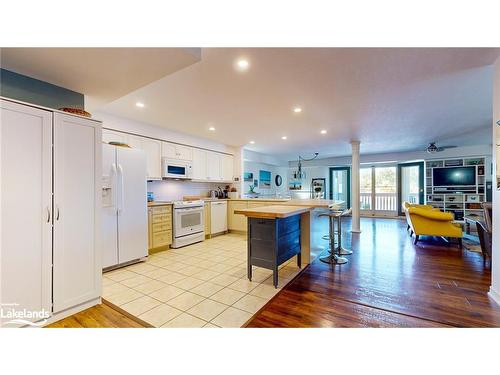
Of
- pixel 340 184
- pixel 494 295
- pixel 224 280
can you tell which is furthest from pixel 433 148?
pixel 224 280


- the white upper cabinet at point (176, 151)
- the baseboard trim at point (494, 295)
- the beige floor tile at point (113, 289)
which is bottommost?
the beige floor tile at point (113, 289)

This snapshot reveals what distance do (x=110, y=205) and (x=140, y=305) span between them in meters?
1.61

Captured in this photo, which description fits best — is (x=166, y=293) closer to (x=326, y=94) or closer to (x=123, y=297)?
(x=123, y=297)

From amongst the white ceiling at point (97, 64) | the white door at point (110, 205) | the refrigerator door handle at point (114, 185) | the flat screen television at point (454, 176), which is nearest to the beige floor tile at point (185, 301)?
the white door at point (110, 205)

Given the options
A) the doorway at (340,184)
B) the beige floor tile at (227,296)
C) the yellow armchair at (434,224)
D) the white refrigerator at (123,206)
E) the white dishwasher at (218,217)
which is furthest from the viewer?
the doorway at (340,184)

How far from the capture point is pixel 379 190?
8.48m

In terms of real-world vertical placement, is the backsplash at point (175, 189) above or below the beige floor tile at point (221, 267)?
above

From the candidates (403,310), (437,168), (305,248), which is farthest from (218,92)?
(437,168)

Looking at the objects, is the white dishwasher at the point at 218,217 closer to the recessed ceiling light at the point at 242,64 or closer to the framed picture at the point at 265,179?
the framed picture at the point at 265,179

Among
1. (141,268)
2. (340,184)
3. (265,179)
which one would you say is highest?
(265,179)

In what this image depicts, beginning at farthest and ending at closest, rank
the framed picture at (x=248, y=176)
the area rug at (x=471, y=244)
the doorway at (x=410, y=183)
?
the doorway at (x=410, y=183) < the framed picture at (x=248, y=176) < the area rug at (x=471, y=244)

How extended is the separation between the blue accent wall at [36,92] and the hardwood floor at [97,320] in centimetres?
196

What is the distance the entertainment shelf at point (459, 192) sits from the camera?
248 inches

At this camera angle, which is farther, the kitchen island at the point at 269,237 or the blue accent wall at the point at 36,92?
the kitchen island at the point at 269,237
